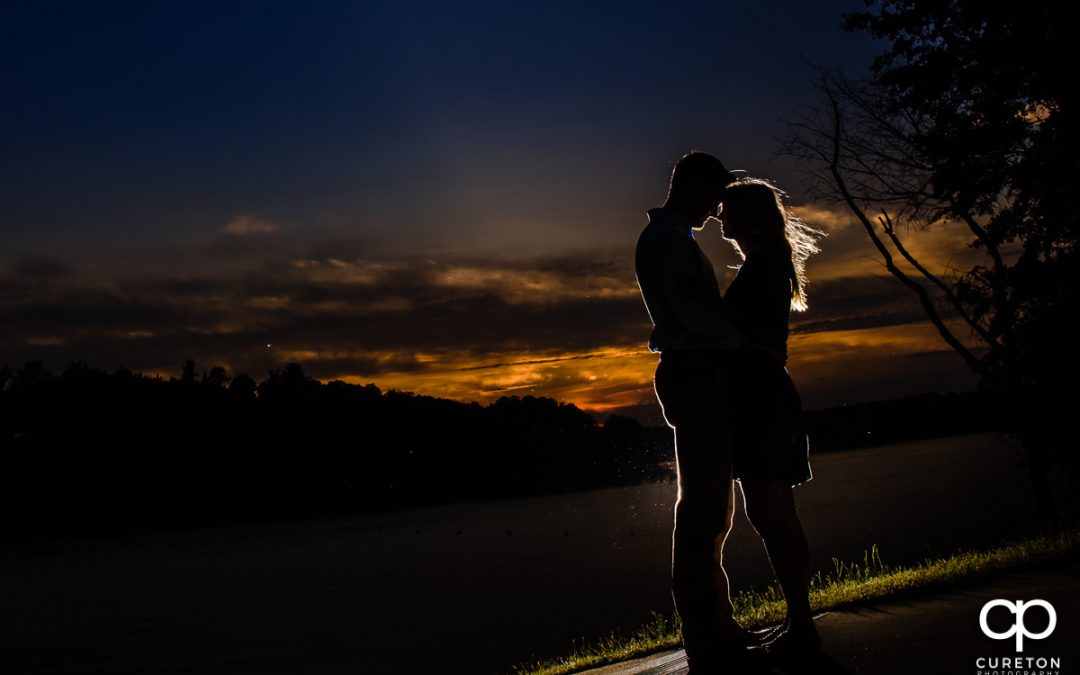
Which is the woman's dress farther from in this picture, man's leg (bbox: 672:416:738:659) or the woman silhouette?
man's leg (bbox: 672:416:738:659)

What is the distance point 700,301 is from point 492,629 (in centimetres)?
2721

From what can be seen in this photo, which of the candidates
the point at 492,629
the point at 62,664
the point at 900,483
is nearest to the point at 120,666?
the point at 62,664

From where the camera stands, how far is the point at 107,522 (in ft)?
327

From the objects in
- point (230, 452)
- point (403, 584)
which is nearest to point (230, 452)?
point (230, 452)

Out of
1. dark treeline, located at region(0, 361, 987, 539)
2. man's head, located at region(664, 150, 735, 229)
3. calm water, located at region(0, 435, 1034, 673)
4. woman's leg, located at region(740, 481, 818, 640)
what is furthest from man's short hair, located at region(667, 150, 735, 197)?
dark treeline, located at region(0, 361, 987, 539)

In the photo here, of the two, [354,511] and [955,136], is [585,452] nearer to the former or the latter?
[354,511]

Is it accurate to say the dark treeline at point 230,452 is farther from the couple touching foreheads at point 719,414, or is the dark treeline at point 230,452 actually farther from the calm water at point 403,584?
the couple touching foreheads at point 719,414

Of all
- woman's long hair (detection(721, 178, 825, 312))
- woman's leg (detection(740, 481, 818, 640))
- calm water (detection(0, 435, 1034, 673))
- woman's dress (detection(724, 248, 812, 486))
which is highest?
woman's long hair (detection(721, 178, 825, 312))

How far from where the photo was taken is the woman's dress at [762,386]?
4.11 meters

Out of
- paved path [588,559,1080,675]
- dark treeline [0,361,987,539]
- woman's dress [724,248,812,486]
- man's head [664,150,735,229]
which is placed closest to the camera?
paved path [588,559,1080,675]

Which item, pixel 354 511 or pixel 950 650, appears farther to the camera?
pixel 354 511

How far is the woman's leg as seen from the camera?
4.12 meters
